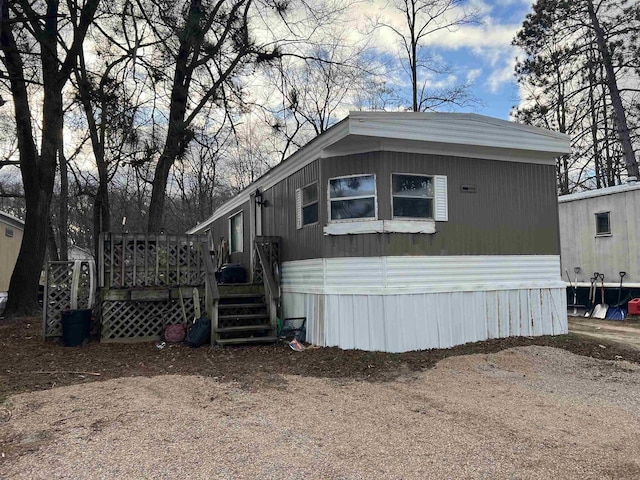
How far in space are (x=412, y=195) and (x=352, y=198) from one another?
2.84ft

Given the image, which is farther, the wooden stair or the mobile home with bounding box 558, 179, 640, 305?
the mobile home with bounding box 558, 179, 640, 305

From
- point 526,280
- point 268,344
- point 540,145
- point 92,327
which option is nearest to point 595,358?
point 526,280

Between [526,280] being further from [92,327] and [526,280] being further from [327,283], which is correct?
[92,327]

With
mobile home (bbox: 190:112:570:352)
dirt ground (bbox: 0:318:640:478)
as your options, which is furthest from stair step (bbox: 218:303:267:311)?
dirt ground (bbox: 0:318:640:478)

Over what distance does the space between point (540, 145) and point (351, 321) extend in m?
4.02

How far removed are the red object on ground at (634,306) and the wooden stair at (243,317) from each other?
27.7 feet

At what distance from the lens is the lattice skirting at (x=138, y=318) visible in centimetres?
783

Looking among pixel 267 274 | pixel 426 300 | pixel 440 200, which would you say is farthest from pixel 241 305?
pixel 440 200

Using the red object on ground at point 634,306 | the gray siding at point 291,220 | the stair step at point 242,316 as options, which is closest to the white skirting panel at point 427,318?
the stair step at point 242,316

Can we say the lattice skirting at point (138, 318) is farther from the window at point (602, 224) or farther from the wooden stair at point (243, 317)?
the window at point (602, 224)

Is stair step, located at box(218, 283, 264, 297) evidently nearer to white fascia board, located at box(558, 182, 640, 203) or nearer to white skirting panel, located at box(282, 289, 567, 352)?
white skirting panel, located at box(282, 289, 567, 352)

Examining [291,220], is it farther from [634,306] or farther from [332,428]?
[634,306]

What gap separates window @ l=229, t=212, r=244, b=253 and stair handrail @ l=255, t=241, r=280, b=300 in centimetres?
302

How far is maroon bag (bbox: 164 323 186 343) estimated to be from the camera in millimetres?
7848
